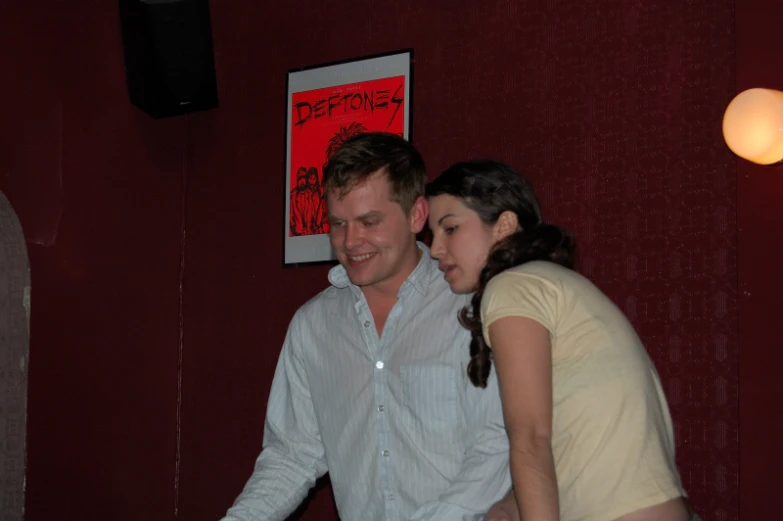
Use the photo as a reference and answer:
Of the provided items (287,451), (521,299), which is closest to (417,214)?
(287,451)

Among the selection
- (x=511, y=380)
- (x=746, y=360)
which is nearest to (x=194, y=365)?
(x=746, y=360)

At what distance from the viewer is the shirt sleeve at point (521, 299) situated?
6.08 feet

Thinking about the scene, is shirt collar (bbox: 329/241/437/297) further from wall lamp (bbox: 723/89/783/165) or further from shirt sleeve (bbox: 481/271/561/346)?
wall lamp (bbox: 723/89/783/165)

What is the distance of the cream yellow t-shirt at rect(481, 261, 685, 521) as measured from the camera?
1845 mm

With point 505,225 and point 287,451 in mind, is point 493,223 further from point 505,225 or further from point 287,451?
point 287,451

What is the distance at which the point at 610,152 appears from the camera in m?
3.28

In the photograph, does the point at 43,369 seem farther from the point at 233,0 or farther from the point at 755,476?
the point at 755,476

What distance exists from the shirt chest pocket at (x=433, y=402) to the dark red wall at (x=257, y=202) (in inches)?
36.9

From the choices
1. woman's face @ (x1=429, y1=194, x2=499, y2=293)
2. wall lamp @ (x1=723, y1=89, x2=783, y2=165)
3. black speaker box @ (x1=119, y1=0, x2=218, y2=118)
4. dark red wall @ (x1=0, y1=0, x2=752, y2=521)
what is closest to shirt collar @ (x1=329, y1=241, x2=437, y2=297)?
woman's face @ (x1=429, y1=194, x2=499, y2=293)

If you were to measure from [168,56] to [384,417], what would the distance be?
2099 millimetres

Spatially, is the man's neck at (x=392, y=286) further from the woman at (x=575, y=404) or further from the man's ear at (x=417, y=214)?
the woman at (x=575, y=404)

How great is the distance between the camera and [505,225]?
7.36 ft

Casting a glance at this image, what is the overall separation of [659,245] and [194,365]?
2.07 meters

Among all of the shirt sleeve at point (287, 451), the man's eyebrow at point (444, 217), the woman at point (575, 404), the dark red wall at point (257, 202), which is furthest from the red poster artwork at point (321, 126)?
the woman at point (575, 404)
